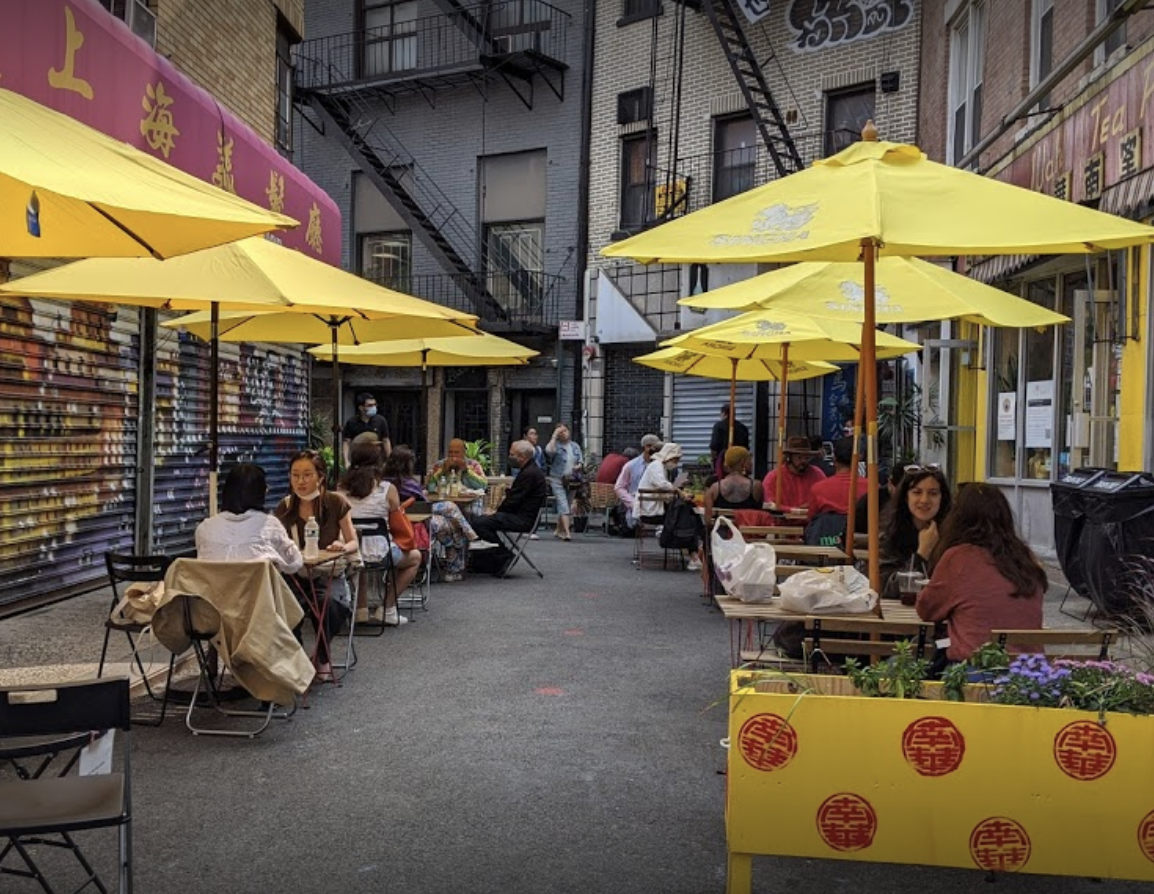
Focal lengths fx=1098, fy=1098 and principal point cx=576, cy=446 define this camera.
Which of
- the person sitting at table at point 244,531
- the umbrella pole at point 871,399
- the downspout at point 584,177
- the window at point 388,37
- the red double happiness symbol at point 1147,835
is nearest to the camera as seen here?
the red double happiness symbol at point 1147,835

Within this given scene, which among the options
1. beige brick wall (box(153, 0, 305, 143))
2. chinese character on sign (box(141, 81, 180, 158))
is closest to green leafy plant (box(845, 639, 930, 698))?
chinese character on sign (box(141, 81, 180, 158))

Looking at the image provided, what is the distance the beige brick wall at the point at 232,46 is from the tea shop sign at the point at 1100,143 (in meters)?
8.80

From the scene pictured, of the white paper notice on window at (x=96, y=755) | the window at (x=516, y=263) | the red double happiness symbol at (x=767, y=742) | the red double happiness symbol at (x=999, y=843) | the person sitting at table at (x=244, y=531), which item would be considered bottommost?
the red double happiness symbol at (x=999, y=843)

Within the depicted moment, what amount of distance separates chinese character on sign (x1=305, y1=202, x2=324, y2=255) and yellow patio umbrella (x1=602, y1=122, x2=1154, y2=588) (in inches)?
323

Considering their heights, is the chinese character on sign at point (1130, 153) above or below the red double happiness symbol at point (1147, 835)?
above

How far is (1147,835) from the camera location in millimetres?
3447

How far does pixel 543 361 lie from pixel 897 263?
14.5m

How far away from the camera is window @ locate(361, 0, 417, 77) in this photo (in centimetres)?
2327

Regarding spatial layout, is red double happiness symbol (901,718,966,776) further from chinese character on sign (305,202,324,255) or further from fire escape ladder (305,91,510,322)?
fire escape ladder (305,91,510,322)

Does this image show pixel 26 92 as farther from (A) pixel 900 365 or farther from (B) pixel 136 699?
(A) pixel 900 365

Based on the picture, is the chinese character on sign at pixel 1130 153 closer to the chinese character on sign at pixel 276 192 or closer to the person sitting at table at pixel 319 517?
the person sitting at table at pixel 319 517

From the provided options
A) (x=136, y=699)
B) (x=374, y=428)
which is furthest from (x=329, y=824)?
(x=374, y=428)

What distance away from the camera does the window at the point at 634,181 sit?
2102 cm

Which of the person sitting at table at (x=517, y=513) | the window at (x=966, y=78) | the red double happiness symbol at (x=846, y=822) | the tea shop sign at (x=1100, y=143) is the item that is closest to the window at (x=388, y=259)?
the window at (x=966, y=78)
